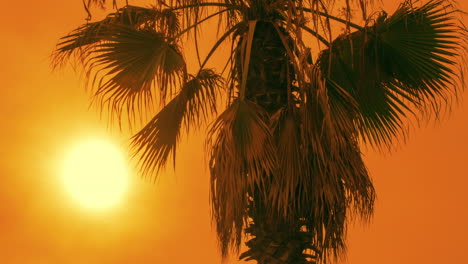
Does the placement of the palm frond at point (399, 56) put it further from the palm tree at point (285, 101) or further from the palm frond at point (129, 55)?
the palm frond at point (129, 55)

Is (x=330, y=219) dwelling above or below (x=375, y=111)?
below

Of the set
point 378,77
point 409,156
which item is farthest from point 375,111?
point 409,156

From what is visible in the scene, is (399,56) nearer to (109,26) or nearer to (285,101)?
(285,101)

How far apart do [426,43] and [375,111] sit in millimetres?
425

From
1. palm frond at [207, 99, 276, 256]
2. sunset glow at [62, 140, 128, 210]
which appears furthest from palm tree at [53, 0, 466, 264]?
sunset glow at [62, 140, 128, 210]

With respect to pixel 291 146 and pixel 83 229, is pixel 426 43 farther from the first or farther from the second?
pixel 83 229

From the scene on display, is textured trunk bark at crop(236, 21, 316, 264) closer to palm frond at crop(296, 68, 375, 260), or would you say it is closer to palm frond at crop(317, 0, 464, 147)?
palm frond at crop(296, 68, 375, 260)

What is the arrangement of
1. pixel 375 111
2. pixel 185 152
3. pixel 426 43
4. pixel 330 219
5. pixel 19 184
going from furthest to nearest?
1. pixel 185 152
2. pixel 19 184
3. pixel 375 111
4. pixel 426 43
5. pixel 330 219

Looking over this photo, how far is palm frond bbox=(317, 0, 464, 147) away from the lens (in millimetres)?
2590

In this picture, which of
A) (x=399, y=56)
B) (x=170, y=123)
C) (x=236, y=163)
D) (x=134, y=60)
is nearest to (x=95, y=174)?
(x=170, y=123)

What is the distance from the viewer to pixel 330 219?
2346mm

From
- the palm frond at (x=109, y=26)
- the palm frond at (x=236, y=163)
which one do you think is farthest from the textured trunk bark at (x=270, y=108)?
the palm frond at (x=109, y=26)

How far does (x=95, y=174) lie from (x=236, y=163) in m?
1.99

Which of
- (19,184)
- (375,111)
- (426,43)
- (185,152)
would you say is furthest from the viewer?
(185,152)
